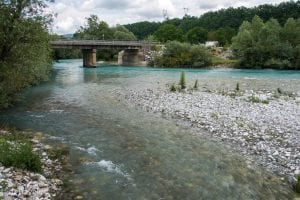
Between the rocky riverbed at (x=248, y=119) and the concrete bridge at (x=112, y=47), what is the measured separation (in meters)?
63.7

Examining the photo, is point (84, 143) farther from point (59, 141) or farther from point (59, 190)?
point (59, 190)

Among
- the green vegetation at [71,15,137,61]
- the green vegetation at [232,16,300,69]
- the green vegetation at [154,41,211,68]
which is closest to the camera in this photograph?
the green vegetation at [232,16,300,69]

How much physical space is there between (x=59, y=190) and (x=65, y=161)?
3.42 metres

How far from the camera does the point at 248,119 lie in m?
A: 24.9

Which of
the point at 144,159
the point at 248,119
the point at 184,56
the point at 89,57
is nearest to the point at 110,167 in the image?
the point at 144,159

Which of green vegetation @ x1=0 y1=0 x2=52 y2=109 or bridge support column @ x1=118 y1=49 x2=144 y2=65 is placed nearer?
green vegetation @ x1=0 y1=0 x2=52 y2=109

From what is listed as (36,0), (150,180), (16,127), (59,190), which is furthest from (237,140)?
(36,0)

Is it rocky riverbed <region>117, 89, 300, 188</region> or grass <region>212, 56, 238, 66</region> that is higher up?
grass <region>212, 56, 238, 66</region>

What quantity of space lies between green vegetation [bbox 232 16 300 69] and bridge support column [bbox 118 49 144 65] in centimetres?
3234

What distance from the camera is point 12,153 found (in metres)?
14.6

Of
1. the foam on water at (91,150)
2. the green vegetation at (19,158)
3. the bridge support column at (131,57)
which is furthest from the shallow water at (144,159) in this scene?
the bridge support column at (131,57)

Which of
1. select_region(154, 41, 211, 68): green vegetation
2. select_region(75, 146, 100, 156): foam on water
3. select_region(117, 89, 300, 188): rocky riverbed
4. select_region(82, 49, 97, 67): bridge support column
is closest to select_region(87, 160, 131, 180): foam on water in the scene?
select_region(75, 146, 100, 156): foam on water

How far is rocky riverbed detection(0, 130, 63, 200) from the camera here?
39.2 ft

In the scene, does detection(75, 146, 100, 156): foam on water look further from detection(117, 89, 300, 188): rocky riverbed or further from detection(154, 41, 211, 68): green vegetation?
detection(154, 41, 211, 68): green vegetation
